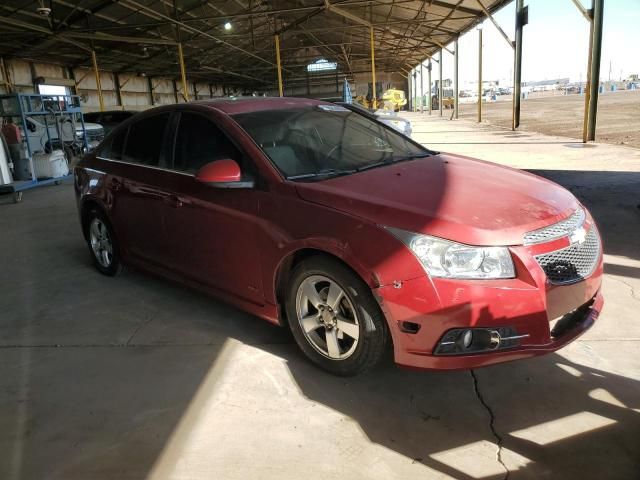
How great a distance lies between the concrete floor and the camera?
2.24 metres

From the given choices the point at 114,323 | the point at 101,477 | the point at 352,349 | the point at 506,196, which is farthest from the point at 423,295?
the point at 114,323

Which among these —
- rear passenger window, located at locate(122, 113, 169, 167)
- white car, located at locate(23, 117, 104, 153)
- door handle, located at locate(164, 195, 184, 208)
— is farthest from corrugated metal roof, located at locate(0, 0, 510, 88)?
door handle, located at locate(164, 195, 184, 208)

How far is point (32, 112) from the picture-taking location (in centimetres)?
1064

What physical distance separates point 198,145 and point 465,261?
2.10m

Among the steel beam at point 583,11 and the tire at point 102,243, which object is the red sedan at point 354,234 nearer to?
the tire at point 102,243

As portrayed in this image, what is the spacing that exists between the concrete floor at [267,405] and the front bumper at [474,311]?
0.33 meters

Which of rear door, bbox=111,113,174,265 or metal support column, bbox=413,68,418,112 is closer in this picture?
rear door, bbox=111,113,174,265

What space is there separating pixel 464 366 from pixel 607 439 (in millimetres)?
692

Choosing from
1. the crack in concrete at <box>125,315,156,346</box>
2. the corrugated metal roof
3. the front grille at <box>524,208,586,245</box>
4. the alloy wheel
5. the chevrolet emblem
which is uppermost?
the corrugated metal roof

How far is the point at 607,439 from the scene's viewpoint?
2301 mm

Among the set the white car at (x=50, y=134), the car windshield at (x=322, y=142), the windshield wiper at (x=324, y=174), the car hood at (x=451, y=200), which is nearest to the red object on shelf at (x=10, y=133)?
the white car at (x=50, y=134)

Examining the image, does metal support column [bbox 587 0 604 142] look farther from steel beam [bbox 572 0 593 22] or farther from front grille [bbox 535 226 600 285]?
front grille [bbox 535 226 600 285]

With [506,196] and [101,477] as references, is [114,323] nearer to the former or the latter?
[101,477]

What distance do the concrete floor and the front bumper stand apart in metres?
0.33
